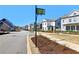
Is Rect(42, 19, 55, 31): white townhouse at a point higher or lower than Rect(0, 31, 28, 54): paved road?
higher

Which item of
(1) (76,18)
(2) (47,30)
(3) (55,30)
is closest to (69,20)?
(1) (76,18)

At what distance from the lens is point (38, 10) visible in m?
9.66

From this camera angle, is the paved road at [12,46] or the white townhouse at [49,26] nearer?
the paved road at [12,46]

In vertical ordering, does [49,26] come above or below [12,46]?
above

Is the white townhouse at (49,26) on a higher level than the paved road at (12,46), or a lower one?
higher

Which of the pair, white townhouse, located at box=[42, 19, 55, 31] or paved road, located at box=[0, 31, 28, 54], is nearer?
paved road, located at box=[0, 31, 28, 54]

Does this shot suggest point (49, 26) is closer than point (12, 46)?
No
